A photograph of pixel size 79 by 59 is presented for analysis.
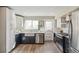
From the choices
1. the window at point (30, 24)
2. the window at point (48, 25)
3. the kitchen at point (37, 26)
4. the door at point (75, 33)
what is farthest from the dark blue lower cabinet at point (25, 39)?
the door at point (75, 33)

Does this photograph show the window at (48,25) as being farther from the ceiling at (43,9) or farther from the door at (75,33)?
the door at (75,33)

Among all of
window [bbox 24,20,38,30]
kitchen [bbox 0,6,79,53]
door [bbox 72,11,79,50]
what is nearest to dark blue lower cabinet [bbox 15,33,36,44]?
kitchen [bbox 0,6,79,53]

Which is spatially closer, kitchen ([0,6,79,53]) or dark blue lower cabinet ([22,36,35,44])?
kitchen ([0,6,79,53])

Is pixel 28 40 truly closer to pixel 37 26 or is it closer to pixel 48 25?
pixel 37 26

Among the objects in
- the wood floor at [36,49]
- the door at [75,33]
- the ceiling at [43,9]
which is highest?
the ceiling at [43,9]

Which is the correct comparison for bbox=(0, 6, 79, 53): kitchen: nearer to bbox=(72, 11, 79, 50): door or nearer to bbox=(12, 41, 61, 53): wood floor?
bbox=(72, 11, 79, 50): door

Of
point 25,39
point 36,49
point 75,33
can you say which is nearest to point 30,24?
point 25,39

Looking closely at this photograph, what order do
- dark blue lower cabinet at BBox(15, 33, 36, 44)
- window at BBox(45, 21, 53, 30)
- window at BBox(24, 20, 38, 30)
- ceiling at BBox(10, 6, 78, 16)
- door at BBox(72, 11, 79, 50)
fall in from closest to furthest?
1. door at BBox(72, 11, 79, 50)
2. ceiling at BBox(10, 6, 78, 16)
3. dark blue lower cabinet at BBox(15, 33, 36, 44)
4. window at BBox(24, 20, 38, 30)
5. window at BBox(45, 21, 53, 30)

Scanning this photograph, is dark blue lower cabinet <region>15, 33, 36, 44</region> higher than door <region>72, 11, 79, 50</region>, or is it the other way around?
door <region>72, 11, 79, 50</region>

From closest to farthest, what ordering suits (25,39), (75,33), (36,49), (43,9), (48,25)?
1. (75,33)
2. (43,9)
3. (36,49)
4. (25,39)
5. (48,25)
